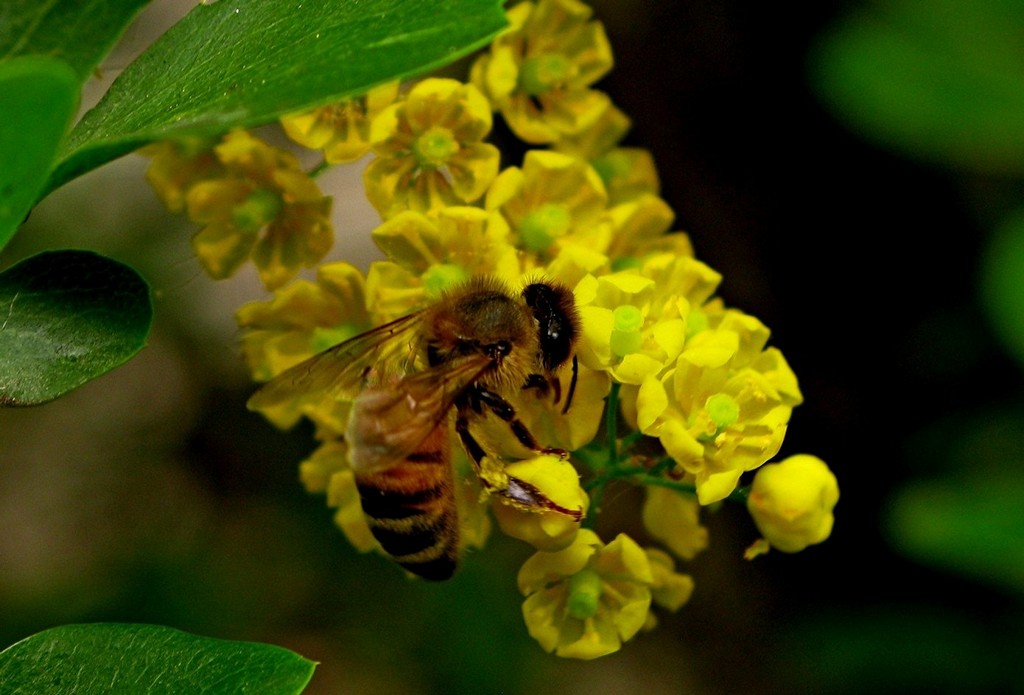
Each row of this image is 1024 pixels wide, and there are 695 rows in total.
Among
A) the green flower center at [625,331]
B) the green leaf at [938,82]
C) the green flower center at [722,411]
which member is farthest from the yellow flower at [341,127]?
the green leaf at [938,82]

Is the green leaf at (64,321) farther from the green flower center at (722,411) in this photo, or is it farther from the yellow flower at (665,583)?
the yellow flower at (665,583)

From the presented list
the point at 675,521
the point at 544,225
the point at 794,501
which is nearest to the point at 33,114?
the point at 544,225

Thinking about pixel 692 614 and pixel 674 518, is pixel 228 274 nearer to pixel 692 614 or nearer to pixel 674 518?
pixel 674 518

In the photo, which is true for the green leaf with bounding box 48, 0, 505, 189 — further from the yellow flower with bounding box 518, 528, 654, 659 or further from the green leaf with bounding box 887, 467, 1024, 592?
the green leaf with bounding box 887, 467, 1024, 592

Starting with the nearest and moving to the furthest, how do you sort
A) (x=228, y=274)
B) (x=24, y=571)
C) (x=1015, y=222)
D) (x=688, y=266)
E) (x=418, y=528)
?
(x=418, y=528) < (x=688, y=266) < (x=228, y=274) < (x=1015, y=222) < (x=24, y=571)

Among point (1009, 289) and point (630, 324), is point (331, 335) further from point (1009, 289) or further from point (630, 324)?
point (1009, 289)

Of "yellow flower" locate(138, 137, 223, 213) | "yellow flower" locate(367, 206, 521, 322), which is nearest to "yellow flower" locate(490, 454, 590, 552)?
"yellow flower" locate(367, 206, 521, 322)

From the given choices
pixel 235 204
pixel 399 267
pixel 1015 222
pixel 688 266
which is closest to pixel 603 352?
pixel 688 266
